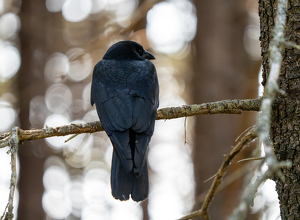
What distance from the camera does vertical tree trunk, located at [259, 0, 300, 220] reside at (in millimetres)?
2410

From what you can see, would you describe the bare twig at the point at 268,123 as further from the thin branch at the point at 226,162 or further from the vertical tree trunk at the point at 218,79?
the vertical tree trunk at the point at 218,79

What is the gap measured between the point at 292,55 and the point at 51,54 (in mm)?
8262

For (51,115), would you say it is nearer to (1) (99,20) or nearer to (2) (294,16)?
(1) (99,20)

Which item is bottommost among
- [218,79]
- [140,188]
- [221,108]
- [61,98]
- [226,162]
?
[140,188]

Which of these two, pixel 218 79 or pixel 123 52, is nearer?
pixel 123 52

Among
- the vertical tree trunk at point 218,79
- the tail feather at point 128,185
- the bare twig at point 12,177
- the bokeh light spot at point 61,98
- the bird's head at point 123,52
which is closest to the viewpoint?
the bare twig at point 12,177

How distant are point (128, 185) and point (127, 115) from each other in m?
0.73

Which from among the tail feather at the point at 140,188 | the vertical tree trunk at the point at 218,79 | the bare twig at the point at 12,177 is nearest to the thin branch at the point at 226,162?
the tail feather at the point at 140,188

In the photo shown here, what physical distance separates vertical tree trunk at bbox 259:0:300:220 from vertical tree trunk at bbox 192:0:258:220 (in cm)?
405

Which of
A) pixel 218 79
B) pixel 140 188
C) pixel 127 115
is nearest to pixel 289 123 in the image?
pixel 140 188

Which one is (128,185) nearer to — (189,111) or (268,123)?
(189,111)

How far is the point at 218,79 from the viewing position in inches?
280

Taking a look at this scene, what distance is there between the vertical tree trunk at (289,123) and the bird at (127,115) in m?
1.31

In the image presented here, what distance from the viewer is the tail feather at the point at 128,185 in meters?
3.25
